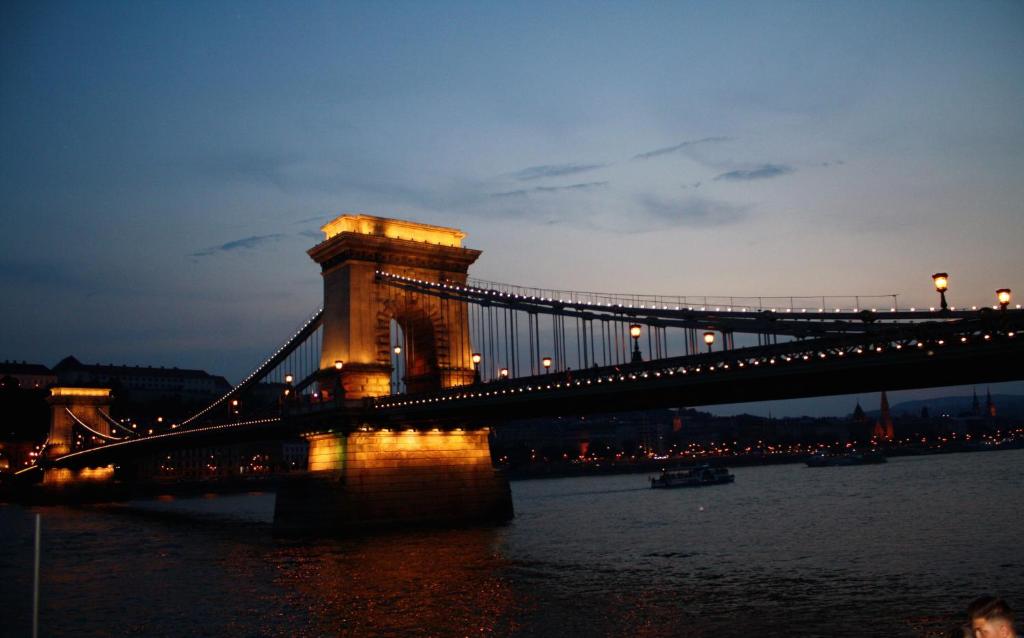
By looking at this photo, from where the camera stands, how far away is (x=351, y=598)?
29891mm

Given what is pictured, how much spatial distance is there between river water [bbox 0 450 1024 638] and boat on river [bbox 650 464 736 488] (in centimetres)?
4899

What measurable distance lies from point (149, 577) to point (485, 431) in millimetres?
20567

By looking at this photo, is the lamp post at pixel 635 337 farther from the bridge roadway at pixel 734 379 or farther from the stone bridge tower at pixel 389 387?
the stone bridge tower at pixel 389 387

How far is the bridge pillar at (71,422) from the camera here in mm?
105125

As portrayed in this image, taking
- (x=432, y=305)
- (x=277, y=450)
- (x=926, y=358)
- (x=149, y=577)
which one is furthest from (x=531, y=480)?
(x=926, y=358)

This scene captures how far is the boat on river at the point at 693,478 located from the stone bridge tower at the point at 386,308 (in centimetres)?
5769

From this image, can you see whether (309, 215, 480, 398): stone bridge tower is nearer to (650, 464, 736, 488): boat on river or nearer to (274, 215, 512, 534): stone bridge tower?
(274, 215, 512, 534): stone bridge tower

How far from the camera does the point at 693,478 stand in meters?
114

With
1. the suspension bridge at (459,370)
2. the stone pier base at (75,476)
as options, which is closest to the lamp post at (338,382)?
the suspension bridge at (459,370)

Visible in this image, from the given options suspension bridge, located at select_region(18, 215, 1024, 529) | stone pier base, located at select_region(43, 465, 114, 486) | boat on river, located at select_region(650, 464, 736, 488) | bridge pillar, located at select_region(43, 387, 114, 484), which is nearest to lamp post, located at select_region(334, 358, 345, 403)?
suspension bridge, located at select_region(18, 215, 1024, 529)

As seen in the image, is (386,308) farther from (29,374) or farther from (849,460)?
(29,374)

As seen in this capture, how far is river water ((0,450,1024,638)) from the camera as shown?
24922 millimetres

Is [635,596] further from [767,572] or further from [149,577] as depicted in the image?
[149,577]

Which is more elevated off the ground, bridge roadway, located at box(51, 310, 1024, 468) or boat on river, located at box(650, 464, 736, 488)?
bridge roadway, located at box(51, 310, 1024, 468)
